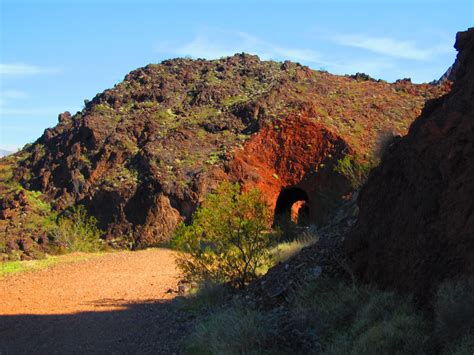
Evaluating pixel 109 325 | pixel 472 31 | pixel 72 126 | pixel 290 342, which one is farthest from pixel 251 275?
pixel 72 126

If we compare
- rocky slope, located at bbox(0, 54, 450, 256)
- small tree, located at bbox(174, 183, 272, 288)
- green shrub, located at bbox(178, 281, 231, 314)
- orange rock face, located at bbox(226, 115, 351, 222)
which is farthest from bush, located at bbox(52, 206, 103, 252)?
green shrub, located at bbox(178, 281, 231, 314)

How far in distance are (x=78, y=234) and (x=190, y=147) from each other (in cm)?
727

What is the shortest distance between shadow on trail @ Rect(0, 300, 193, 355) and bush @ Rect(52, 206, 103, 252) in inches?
525

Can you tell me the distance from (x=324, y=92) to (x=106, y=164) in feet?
40.7

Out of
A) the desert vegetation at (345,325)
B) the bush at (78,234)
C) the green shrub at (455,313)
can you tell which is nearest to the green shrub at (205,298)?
the desert vegetation at (345,325)

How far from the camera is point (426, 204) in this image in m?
6.87

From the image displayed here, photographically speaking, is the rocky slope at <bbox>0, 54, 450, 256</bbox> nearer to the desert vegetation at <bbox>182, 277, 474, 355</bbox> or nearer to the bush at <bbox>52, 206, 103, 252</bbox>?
the bush at <bbox>52, 206, 103, 252</bbox>

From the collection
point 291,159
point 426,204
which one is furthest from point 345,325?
point 291,159

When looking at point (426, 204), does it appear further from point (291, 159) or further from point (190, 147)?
point (190, 147)

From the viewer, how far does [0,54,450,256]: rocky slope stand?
86.2ft

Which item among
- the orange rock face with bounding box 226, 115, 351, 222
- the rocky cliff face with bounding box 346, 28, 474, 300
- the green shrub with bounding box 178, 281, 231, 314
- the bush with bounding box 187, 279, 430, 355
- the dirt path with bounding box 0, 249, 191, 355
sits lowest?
the dirt path with bounding box 0, 249, 191, 355

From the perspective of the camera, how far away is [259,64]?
1490 inches

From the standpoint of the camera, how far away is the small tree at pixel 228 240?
1109 centimetres

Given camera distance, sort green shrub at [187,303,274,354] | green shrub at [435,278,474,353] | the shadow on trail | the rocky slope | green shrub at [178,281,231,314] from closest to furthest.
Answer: green shrub at [435,278,474,353], green shrub at [187,303,274,354], the shadow on trail, green shrub at [178,281,231,314], the rocky slope
